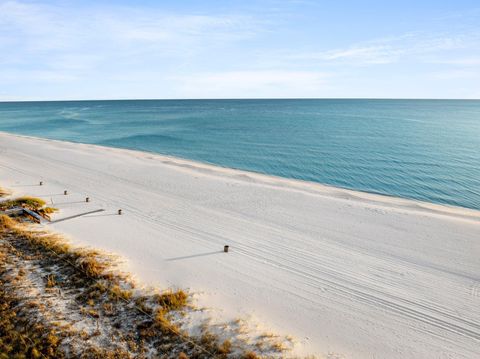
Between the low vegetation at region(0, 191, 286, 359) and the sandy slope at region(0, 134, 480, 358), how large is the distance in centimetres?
114

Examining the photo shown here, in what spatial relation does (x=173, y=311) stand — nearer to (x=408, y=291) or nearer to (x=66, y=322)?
(x=66, y=322)

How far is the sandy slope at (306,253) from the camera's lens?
9.69 metres

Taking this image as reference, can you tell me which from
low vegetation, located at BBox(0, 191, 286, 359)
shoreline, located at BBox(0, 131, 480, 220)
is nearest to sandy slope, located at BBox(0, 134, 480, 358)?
shoreline, located at BBox(0, 131, 480, 220)

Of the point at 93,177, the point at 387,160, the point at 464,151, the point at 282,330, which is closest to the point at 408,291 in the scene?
the point at 282,330

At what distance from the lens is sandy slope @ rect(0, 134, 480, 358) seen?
31.8 feet

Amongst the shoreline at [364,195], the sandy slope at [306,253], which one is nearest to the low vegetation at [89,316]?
the sandy slope at [306,253]

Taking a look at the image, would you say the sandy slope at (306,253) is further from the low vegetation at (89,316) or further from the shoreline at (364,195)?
the low vegetation at (89,316)

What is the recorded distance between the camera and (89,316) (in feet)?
30.7

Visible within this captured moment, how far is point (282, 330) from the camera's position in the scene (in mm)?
9367

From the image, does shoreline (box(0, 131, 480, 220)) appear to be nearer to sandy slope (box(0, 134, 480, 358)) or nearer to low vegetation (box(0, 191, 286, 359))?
sandy slope (box(0, 134, 480, 358))

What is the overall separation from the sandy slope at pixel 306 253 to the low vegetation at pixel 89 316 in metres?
1.14

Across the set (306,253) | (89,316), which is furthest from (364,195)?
(89,316)

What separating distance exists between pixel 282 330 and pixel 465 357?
16.1 feet

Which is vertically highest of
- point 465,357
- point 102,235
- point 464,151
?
point 464,151
